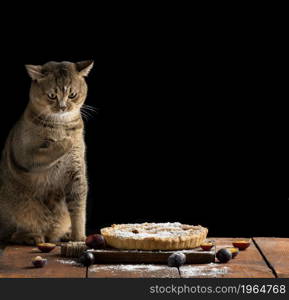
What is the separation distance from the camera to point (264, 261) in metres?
5.13

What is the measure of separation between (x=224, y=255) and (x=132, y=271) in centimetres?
66

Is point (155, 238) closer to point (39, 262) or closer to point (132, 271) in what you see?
point (132, 271)

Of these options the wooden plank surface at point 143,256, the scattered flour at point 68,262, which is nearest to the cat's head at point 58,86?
the scattered flour at point 68,262

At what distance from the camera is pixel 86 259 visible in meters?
4.88

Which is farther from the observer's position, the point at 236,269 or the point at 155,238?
the point at 155,238

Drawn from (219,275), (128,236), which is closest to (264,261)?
(219,275)

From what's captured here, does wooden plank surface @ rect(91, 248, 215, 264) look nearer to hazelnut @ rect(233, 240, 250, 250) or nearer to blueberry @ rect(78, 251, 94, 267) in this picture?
blueberry @ rect(78, 251, 94, 267)

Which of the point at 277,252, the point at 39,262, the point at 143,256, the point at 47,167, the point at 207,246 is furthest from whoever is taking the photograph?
the point at 47,167

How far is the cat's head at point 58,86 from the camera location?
236 inches

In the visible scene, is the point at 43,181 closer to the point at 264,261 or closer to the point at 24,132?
the point at 24,132

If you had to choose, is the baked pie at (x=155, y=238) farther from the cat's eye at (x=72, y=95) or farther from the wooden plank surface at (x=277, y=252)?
the cat's eye at (x=72, y=95)

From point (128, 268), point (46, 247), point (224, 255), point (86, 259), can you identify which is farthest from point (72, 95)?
point (224, 255)

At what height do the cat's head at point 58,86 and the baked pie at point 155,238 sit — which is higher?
the cat's head at point 58,86
